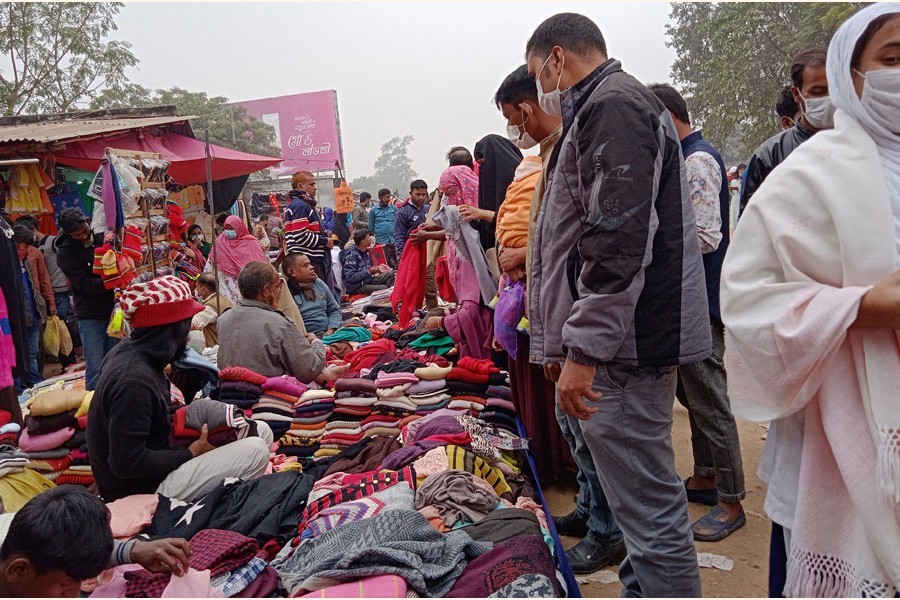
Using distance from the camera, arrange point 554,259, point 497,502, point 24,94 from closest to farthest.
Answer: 1. point 554,259
2. point 497,502
3. point 24,94

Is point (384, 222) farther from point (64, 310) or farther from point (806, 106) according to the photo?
point (806, 106)

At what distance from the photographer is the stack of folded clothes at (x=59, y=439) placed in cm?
353

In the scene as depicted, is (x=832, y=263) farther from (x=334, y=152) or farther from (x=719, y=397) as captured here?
(x=334, y=152)

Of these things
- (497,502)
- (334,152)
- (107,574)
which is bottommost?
(497,502)

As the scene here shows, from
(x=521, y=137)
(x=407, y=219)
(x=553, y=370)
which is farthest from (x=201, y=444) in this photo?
(x=407, y=219)

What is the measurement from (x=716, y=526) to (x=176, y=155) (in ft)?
35.0

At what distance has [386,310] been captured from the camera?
789 centimetres

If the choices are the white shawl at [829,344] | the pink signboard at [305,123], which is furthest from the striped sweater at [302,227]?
the pink signboard at [305,123]

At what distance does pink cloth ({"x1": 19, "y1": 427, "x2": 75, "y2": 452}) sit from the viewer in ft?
11.6

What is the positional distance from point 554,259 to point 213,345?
562 cm

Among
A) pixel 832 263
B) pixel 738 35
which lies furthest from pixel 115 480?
pixel 738 35

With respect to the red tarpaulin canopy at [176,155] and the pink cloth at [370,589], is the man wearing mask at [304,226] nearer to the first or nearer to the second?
the red tarpaulin canopy at [176,155]

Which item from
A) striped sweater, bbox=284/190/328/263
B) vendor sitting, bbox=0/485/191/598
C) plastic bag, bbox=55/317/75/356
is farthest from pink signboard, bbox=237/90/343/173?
vendor sitting, bbox=0/485/191/598

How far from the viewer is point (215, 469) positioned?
9.73ft
